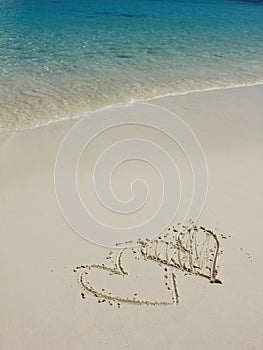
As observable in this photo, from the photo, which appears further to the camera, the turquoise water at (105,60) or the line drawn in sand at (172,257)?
the turquoise water at (105,60)

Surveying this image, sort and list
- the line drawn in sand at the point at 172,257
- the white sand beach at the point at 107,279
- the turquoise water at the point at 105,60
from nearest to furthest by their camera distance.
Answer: the white sand beach at the point at 107,279 < the line drawn in sand at the point at 172,257 < the turquoise water at the point at 105,60

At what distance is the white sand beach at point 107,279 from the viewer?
11.5ft

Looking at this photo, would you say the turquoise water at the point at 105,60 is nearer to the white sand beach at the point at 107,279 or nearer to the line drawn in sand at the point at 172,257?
the white sand beach at the point at 107,279

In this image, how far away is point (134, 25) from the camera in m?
22.2

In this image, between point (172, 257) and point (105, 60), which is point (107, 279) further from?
point (105, 60)

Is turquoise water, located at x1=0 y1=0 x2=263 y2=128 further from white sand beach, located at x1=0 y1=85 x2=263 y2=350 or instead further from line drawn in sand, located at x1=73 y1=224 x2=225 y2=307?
line drawn in sand, located at x1=73 y1=224 x2=225 y2=307

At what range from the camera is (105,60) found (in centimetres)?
1367

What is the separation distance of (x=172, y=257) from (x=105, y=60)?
35.7ft

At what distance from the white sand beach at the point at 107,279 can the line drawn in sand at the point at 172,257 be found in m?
0.08

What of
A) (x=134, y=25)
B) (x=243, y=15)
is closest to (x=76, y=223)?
(x=134, y=25)

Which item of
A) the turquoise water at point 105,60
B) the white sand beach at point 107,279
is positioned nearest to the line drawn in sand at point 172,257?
the white sand beach at point 107,279

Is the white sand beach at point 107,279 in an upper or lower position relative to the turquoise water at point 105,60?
lower

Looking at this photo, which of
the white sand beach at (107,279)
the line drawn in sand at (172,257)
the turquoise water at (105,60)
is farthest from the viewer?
the turquoise water at (105,60)

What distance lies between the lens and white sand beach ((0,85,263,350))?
3.51m
